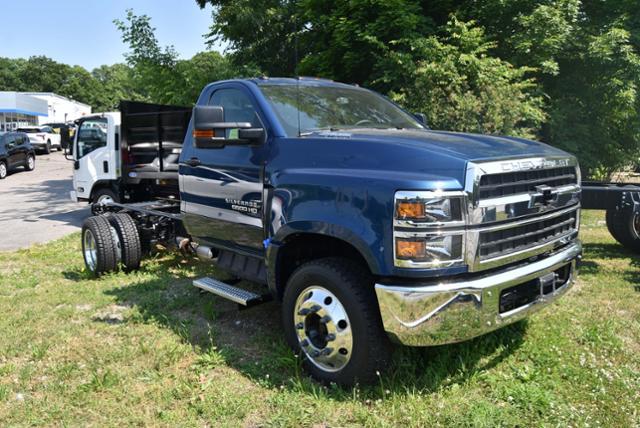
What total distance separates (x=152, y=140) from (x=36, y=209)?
6.30 m

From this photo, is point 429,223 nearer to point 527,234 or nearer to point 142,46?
point 527,234

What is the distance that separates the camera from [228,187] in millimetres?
4402

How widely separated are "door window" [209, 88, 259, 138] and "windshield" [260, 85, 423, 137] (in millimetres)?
187

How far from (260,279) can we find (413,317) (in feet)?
5.49

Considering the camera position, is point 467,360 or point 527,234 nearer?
point 527,234

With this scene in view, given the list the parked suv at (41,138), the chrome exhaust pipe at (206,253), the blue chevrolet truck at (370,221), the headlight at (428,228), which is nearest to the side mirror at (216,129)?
the blue chevrolet truck at (370,221)

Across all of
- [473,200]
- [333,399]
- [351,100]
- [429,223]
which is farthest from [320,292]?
[351,100]

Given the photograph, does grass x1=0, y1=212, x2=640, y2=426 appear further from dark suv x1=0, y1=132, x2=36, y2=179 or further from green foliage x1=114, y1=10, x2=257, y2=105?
dark suv x1=0, y1=132, x2=36, y2=179

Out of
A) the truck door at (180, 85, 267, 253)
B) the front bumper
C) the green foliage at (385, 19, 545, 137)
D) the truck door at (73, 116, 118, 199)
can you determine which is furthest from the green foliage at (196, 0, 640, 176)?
the front bumper

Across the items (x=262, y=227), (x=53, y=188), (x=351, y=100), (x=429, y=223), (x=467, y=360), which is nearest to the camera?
(x=429, y=223)

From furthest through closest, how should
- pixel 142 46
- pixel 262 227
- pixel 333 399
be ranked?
pixel 142 46 < pixel 262 227 < pixel 333 399

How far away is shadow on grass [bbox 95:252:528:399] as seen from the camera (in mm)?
3564

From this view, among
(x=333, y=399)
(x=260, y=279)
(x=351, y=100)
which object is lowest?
(x=333, y=399)

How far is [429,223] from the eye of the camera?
2.92 m
